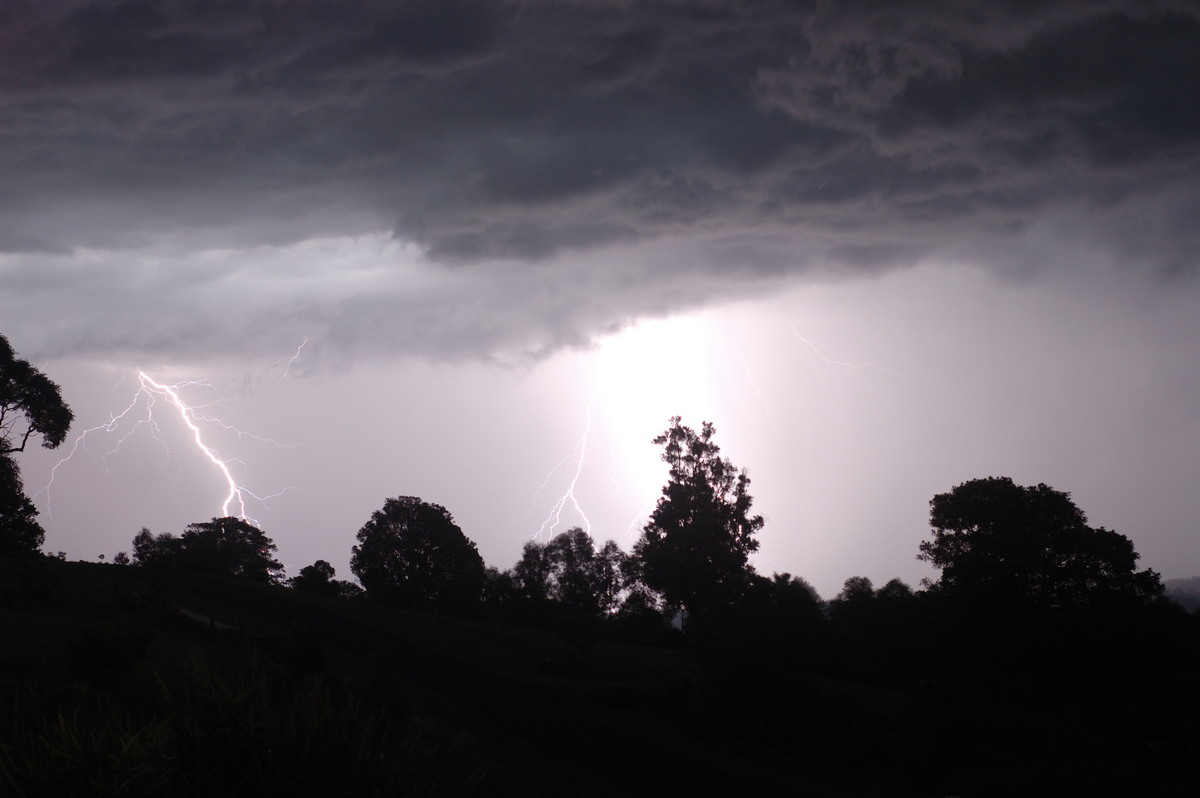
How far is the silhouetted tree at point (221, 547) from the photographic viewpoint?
2985 inches

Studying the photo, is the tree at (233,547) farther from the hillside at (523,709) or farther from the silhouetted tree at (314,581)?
the hillside at (523,709)

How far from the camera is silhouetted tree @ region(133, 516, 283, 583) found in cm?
7581

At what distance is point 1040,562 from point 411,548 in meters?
49.1

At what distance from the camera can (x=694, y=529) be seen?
59.2 metres

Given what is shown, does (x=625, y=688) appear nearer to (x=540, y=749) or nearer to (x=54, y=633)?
(x=540, y=749)

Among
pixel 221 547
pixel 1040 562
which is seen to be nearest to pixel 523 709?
pixel 1040 562

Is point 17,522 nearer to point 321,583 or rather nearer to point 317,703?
point 321,583

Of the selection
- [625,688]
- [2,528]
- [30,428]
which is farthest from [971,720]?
[2,528]

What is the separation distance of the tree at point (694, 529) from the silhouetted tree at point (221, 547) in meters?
34.9

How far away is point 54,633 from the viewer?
998 inches

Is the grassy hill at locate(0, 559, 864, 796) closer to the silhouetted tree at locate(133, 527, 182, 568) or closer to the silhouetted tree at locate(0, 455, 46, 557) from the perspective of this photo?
the silhouetted tree at locate(0, 455, 46, 557)

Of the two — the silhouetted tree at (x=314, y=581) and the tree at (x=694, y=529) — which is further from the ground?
the tree at (x=694, y=529)

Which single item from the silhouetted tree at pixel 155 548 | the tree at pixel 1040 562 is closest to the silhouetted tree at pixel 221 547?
the silhouetted tree at pixel 155 548

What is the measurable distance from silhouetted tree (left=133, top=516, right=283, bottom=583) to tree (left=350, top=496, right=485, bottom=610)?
926 centimetres
